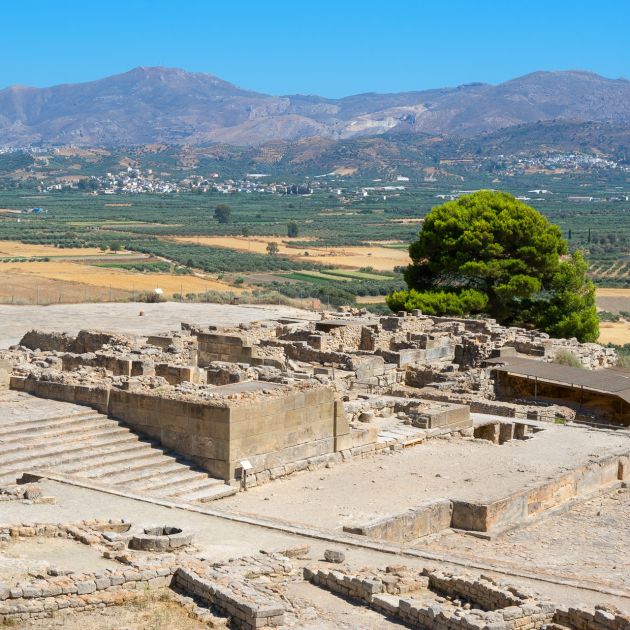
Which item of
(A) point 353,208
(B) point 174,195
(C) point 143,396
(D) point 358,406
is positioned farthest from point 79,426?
(B) point 174,195

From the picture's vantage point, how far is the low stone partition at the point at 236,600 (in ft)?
37.6

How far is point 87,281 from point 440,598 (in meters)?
49.7

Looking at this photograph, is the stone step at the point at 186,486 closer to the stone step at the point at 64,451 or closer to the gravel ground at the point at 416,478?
the gravel ground at the point at 416,478

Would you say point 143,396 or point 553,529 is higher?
point 143,396

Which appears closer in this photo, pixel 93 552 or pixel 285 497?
pixel 93 552

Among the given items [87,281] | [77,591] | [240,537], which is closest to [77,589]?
[77,591]

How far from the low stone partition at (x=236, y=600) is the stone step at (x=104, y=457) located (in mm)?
5606

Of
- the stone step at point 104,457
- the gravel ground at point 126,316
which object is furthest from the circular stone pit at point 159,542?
the gravel ground at point 126,316

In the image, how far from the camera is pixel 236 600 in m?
11.7

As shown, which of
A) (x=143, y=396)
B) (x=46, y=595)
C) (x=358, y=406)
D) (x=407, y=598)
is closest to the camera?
(x=46, y=595)

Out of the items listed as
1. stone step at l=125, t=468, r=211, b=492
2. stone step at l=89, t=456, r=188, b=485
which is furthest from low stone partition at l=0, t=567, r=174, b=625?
stone step at l=89, t=456, r=188, b=485

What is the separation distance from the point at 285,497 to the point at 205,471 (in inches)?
51.8

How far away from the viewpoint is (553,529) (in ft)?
59.5

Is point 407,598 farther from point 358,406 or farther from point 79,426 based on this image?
point 358,406
